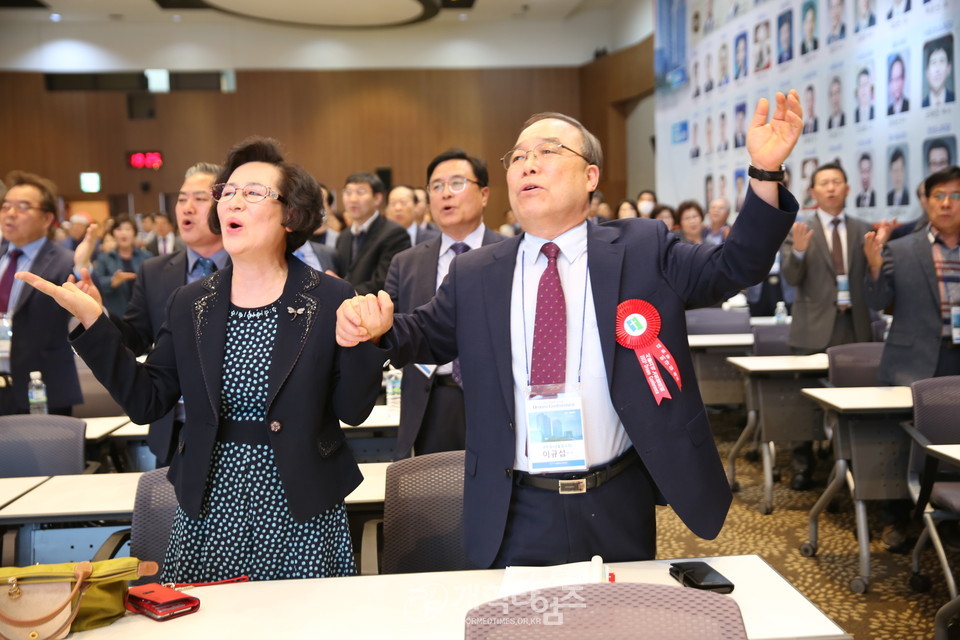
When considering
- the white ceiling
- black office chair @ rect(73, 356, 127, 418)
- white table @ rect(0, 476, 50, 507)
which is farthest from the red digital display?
white table @ rect(0, 476, 50, 507)

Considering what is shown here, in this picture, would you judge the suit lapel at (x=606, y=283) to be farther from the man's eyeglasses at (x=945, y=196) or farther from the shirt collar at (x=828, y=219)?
the shirt collar at (x=828, y=219)

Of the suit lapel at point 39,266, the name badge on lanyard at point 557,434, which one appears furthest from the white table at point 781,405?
the suit lapel at point 39,266

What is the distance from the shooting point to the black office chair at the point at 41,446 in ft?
11.3

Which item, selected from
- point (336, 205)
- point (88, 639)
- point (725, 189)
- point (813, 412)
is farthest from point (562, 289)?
point (336, 205)

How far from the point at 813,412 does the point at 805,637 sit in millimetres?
3826

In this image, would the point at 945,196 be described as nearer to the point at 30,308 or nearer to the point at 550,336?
the point at 550,336

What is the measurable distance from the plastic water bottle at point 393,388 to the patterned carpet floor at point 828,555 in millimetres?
1606

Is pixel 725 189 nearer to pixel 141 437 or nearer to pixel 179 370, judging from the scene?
pixel 141 437

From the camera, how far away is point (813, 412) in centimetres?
525

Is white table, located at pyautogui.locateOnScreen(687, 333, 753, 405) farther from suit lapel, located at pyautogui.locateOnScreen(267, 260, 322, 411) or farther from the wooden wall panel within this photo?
the wooden wall panel

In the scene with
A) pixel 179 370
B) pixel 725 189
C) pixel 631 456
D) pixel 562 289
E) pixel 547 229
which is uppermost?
pixel 725 189

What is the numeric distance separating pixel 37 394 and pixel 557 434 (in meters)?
3.26

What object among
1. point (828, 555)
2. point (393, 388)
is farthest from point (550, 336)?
point (828, 555)

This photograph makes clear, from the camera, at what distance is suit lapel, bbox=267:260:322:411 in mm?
2181
